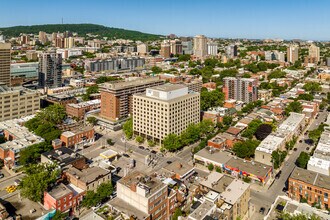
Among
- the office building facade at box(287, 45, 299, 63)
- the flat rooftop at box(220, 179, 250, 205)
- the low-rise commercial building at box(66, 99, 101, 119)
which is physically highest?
the office building facade at box(287, 45, 299, 63)

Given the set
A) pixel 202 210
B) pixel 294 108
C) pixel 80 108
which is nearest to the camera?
pixel 202 210

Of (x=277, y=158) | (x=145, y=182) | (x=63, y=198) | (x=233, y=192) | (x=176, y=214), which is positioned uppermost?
(x=145, y=182)

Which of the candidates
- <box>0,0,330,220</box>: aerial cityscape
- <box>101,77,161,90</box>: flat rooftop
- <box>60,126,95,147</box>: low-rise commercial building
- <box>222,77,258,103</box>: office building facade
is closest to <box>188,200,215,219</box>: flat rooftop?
<box>0,0,330,220</box>: aerial cityscape

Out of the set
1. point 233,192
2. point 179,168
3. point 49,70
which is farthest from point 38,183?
point 49,70

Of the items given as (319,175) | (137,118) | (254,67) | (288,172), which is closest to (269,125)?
(288,172)

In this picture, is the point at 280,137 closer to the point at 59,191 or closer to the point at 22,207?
the point at 59,191

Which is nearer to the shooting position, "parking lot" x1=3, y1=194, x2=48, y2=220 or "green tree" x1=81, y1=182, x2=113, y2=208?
→ "parking lot" x1=3, y1=194, x2=48, y2=220

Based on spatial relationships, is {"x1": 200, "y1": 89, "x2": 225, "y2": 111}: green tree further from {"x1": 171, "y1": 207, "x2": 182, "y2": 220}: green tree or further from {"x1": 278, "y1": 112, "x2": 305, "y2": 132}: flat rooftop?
{"x1": 171, "y1": 207, "x2": 182, "y2": 220}: green tree
